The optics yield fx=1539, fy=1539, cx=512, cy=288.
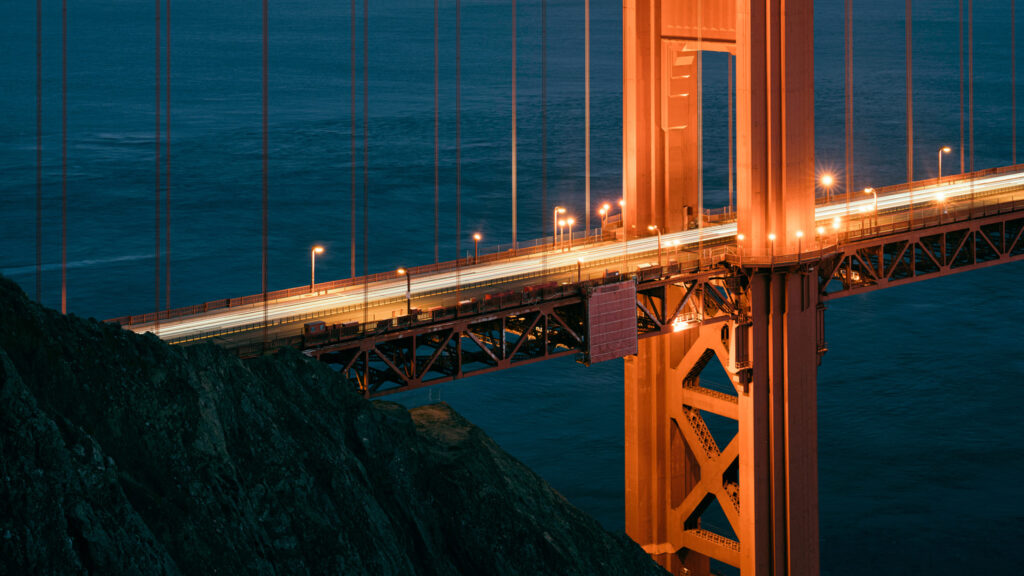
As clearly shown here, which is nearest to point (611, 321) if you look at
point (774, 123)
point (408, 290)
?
point (408, 290)

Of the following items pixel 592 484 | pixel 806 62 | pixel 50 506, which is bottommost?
pixel 592 484

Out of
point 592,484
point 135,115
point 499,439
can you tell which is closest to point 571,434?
point 499,439

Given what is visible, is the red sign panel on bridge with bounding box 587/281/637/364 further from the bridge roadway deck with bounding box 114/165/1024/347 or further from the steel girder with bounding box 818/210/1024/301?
the steel girder with bounding box 818/210/1024/301

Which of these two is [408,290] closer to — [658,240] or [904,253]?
[658,240]

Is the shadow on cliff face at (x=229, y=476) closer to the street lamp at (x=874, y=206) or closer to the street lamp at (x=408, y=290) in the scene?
the street lamp at (x=408, y=290)

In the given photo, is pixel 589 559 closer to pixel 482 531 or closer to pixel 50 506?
pixel 482 531

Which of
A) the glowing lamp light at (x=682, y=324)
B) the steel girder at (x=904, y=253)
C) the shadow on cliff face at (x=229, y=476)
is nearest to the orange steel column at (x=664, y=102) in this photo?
the steel girder at (x=904, y=253)
